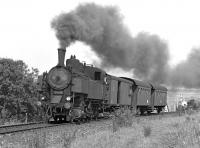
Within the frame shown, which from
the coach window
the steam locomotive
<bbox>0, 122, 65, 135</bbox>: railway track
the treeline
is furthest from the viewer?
the treeline

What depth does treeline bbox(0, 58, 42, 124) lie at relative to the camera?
44.6 metres

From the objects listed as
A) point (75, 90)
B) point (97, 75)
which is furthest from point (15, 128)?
point (97, 75)

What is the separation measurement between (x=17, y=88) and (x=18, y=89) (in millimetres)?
222

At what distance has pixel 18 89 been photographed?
46750mm

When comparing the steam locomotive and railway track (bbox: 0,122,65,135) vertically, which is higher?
the steam locomotive

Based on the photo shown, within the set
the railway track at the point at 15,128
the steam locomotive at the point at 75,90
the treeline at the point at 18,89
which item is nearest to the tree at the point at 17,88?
the treeline at the point at 18,89

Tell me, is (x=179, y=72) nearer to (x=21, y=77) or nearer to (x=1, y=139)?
(x=21, y=77)

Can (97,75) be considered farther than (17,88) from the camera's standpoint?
No

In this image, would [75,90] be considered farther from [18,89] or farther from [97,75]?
[18,89]

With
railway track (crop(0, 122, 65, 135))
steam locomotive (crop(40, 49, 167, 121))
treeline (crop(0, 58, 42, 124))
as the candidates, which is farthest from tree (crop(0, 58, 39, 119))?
railway track (crop(0, 122, 65, 135))

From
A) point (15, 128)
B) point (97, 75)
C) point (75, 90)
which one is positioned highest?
point (97, 75)

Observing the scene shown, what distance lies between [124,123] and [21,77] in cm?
3588

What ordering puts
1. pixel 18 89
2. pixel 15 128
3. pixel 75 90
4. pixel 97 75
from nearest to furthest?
pixel 15 128 < pixel 75 90 < pixel 97 75 < pixel 18 89

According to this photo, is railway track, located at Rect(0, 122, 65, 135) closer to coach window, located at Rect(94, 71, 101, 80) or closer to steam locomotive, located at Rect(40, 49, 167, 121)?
steam locomotive, located at Rect(40, 49, 167, 121)
